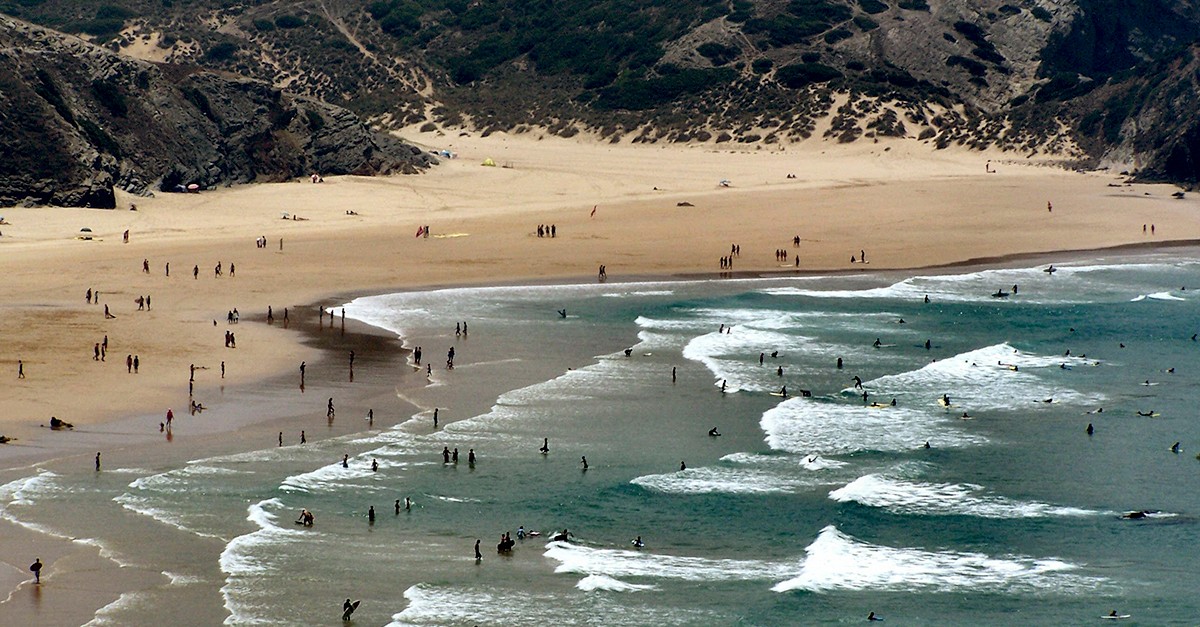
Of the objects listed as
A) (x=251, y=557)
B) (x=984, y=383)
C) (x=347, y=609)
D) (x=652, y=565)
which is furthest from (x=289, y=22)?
(x=347, y=609)

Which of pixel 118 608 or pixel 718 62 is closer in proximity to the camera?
pixel 118 608

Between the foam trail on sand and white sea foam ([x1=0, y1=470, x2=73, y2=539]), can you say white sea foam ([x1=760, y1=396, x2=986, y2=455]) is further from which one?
white sea foam ([x1=0, y1=470, x2=73, y2=539])

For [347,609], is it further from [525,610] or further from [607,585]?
[607,585]

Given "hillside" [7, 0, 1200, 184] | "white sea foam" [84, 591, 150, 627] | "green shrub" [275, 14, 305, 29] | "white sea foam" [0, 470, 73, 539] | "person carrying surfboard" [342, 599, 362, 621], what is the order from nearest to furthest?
"white sea foam" [84, 591, 150, 627]
"person carrying surfboard" [342, 599, 362, 621]
"white sea foam" [0, 470, 73, 539]
"hillside" [7, 0, 1200, 184]
"green shrub" [275, 14, 305, 29]

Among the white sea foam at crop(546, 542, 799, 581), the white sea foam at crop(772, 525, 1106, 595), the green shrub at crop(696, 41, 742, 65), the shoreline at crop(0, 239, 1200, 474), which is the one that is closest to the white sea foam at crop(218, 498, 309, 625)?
the white sea foam at crop(546, 542, 799, 581)

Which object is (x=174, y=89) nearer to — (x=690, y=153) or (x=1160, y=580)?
(x=690, y=153)

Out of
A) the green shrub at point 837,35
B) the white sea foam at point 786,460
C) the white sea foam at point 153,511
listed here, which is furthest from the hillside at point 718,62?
the white sea foam at point 153,511
